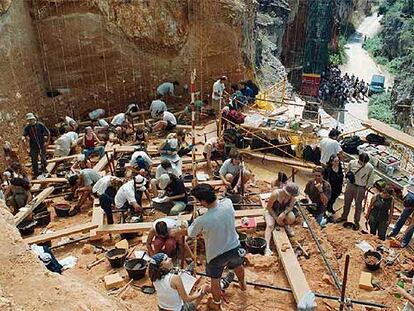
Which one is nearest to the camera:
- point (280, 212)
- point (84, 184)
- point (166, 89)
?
point (280, 212)

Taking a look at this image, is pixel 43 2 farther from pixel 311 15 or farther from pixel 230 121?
pixel 311 15

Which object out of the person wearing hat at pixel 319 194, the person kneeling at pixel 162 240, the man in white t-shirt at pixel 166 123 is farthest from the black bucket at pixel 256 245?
the man in white t-shirt at pixel 166 123

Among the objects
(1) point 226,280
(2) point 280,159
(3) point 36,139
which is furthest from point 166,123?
(1) point 226,280

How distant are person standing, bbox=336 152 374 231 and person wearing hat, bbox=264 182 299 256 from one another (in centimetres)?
197

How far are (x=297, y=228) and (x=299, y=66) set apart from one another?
3643 cm

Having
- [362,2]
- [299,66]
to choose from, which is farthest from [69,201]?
[362,2]

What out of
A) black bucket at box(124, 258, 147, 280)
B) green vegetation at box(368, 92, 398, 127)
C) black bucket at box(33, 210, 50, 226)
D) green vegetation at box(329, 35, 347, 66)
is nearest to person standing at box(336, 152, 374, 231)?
black bucket at box(124, 258, 147, 280)

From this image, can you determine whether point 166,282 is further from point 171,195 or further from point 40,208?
point 40,208

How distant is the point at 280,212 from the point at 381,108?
30249mm

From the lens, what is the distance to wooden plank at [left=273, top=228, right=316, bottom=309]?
5.91m

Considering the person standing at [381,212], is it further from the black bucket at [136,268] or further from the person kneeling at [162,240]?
the black bucket at [136,268]

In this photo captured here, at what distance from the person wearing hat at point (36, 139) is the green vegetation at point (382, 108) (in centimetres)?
2715

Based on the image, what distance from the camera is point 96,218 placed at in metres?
8.29

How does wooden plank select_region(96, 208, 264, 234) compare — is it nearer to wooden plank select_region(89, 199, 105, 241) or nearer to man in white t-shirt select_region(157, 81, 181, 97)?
wooden plank select_region(89, 199, 105, 241)
